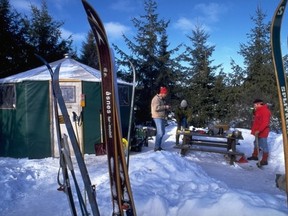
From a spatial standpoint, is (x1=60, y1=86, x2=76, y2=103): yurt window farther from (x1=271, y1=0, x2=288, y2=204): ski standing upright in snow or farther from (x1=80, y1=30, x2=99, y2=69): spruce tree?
(x1=80, y1=30, x2=99, y2=69): spruce tree

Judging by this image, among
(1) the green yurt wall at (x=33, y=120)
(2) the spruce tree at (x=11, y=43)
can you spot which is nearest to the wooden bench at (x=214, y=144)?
(1) the green yurt wall at (x=33, y=120)

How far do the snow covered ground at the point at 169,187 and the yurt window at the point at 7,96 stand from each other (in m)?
1.74

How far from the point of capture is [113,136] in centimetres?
241

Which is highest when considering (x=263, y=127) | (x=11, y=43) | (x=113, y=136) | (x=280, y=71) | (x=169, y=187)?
(x=11, y=43)

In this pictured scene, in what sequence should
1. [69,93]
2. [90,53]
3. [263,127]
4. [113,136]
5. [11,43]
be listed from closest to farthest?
[113,136] < [263,127] < [69,93] < [11,43] < [90,53]

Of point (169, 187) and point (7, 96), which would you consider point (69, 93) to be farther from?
point (169, 187)

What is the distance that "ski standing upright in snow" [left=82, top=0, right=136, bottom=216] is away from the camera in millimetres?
2416

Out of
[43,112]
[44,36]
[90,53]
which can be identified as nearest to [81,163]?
[43,112]

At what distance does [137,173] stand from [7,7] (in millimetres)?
12487

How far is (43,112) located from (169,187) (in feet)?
15.6

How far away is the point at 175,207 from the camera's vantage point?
144 inches

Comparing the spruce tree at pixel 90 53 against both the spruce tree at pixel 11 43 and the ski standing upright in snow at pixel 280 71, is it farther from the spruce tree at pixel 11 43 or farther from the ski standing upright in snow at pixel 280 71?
the ski standing upright in snow at pixel 280 71

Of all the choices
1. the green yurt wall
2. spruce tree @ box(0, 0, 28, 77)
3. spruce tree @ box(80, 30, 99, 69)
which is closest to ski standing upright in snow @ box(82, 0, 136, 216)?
the green yurt wall

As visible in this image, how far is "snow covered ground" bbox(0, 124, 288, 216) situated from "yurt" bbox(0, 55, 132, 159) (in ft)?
1.64
